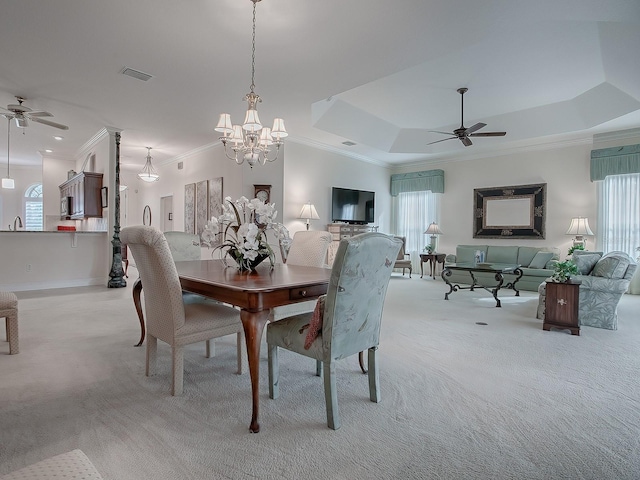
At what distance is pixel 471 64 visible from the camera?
4125 mm

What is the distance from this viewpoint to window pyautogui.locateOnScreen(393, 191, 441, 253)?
8469mm

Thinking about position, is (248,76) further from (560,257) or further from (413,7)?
(560,257)

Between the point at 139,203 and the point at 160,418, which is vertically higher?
the point at 139,203

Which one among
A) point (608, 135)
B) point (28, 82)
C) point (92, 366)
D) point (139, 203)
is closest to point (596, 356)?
point (92, 366)

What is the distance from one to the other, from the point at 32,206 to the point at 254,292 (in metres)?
11.3

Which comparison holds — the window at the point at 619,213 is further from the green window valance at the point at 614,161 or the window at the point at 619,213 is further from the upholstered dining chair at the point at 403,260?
the upholstered dining chair at the point at 403,260

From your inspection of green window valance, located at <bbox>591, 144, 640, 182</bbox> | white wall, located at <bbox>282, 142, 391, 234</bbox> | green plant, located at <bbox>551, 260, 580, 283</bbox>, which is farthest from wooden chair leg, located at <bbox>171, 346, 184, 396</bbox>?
green window valance, located at <bbox>591, 144, 640, 182</bbox>

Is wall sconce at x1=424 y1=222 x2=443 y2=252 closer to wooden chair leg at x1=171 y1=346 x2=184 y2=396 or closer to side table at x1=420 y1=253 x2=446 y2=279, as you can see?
side table at x1=420 y1=253 x2=446 y2=279

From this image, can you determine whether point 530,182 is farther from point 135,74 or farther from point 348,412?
point 135,74

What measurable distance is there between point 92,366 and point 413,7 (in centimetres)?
356

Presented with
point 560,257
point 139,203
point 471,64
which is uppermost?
point 471,64

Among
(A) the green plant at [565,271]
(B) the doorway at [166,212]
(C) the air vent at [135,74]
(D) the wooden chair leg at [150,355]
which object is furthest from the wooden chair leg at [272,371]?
(B) the doorway at [166,212]

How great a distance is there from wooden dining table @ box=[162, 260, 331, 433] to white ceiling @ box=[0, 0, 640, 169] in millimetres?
2056

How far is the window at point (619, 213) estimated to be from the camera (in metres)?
5.92
